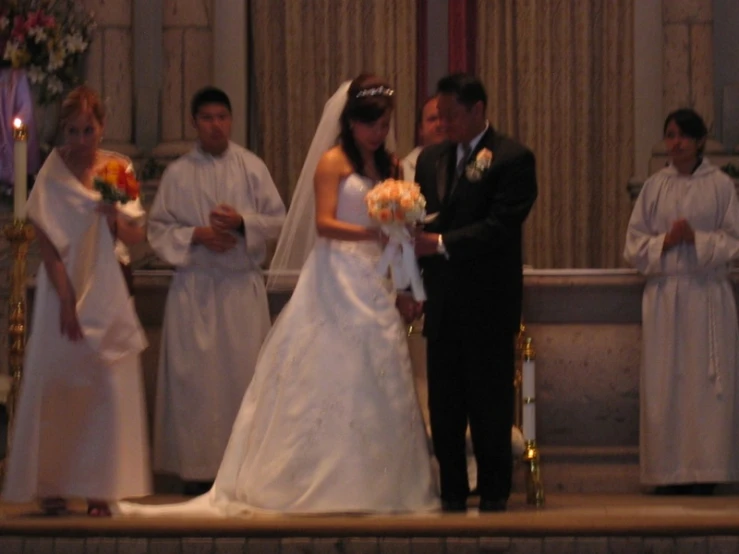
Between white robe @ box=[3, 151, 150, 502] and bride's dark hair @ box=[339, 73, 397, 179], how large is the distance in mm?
1117

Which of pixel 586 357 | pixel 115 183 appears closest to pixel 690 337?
pixel 586 357

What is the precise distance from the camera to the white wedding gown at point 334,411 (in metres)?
6.21

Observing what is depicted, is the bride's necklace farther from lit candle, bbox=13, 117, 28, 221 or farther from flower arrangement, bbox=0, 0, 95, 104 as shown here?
flower arrangement, bbox=0, 0, 95, 104

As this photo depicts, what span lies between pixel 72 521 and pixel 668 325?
3.07 meters

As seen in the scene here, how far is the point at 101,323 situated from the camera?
244 inches

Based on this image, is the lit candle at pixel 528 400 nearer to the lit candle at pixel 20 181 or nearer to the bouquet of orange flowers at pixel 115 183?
the bouquet of orange flowers at pixel 115 183

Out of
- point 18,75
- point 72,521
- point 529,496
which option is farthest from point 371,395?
point 18,75

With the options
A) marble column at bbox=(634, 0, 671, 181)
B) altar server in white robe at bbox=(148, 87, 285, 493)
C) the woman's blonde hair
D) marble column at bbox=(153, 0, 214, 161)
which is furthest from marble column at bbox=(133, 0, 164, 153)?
the woman's blonde hair

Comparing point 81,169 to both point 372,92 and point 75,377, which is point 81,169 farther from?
point 372,92

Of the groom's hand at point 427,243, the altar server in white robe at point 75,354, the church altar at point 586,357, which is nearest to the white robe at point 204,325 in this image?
the church altar at point 586,357

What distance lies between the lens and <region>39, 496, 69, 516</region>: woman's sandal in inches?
245

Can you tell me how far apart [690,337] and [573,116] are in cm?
280

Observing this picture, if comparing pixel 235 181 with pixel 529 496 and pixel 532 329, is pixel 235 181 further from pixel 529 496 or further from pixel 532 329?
pixel 529 496

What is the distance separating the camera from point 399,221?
6168mm
